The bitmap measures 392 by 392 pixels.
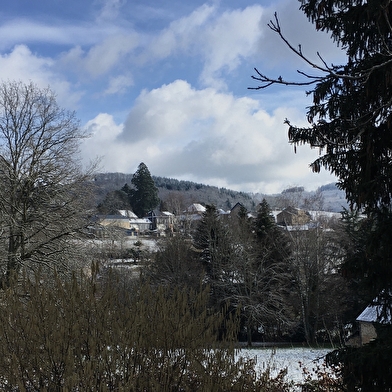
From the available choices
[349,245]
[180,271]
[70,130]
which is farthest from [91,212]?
[349,245]

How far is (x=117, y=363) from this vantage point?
393 cm

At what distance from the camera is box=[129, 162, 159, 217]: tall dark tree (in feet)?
213

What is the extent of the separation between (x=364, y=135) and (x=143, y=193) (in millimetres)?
64124

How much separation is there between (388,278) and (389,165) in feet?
3.85

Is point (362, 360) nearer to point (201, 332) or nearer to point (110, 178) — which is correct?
point (201, 332)

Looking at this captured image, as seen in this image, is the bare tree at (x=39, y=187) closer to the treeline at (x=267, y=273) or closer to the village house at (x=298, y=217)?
the treeline at (x=267, y=273)

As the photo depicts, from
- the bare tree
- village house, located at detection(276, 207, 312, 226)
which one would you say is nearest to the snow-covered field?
the bare tree

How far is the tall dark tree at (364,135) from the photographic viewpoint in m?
4.06

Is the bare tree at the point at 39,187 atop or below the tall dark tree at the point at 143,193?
below

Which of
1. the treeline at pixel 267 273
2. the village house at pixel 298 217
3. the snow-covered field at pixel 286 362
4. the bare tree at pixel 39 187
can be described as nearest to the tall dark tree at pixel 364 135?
the snow-covered field at pixel 286 362

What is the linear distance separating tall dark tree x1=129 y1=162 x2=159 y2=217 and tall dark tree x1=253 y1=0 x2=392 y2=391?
59522 mm

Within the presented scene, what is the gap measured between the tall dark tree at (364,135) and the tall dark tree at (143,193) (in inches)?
2343

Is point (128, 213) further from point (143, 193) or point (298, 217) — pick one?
point (298, 217)

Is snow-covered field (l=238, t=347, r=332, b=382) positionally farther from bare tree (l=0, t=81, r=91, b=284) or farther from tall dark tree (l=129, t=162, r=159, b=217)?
tall dark tree (l=129, t=162, r=159, b=217)
